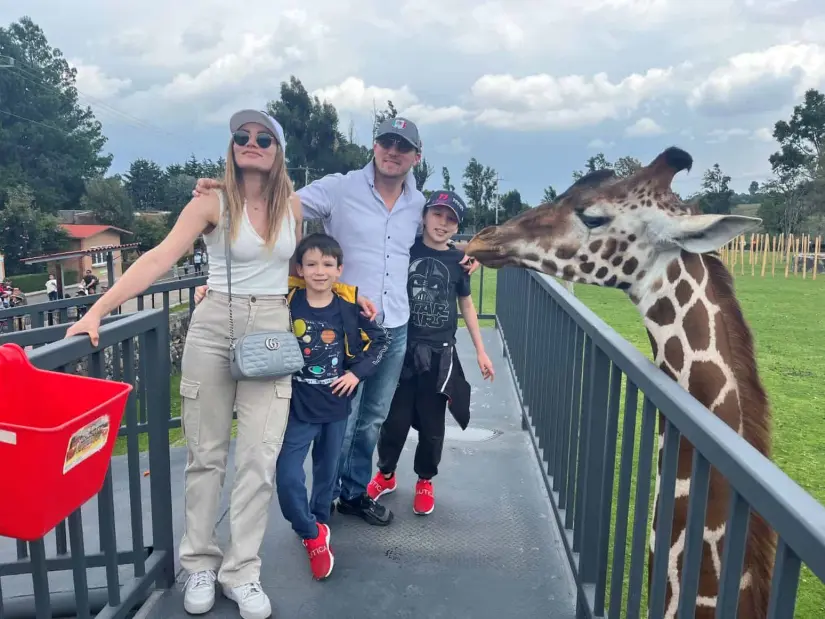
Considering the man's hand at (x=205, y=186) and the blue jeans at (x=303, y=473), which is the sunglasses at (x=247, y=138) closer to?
the man's hand at (x=205, y=186)

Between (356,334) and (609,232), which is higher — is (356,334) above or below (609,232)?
below

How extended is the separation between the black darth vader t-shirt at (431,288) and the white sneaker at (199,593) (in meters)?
1.31

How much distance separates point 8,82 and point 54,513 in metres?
65.5

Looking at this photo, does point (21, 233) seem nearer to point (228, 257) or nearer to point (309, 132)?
point (309, 132)

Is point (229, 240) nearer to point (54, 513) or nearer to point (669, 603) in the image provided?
point (54, 513)

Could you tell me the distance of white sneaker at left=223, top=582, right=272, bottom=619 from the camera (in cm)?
222

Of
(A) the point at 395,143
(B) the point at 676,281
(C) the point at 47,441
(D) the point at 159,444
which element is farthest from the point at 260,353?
(B) the point at 676,281

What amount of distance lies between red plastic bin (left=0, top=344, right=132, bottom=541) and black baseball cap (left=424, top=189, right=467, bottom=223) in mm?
1628

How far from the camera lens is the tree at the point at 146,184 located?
220ft

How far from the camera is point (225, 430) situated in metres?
2.33

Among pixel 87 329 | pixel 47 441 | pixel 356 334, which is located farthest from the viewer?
pixel 356 334

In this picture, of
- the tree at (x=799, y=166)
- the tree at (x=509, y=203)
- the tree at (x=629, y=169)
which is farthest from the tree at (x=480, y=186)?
the tree at (x=629, y=169)

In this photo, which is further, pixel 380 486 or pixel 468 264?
pixel 380 486

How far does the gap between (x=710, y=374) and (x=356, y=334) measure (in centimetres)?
131
